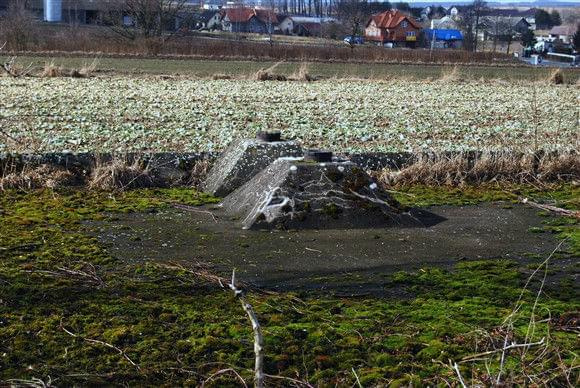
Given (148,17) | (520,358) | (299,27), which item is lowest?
(520,358)

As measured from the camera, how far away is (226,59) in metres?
39.4

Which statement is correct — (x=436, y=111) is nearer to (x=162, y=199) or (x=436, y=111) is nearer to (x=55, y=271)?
(x=162, y=199)

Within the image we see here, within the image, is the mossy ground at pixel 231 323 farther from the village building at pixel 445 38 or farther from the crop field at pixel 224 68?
the village building at pixel 445 38

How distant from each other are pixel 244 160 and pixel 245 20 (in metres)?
100

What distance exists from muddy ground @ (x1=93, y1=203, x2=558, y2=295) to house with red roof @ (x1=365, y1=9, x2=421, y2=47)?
298ft

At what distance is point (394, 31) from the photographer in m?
97.7

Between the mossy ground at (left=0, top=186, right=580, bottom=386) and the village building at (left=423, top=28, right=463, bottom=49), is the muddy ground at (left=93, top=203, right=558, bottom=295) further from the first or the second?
the village building at (left=423, top=28, right=463, bottom=49)

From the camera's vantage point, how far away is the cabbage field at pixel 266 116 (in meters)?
10.5

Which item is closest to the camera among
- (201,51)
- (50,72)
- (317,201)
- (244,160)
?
(317,201)

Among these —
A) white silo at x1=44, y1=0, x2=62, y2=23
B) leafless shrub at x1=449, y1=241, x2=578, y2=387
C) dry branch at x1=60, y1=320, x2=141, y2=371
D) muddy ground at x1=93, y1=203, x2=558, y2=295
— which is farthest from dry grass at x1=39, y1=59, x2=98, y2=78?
white silo at x1=44, y1=0, x2=62, y2=23

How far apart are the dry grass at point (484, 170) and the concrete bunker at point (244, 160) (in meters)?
1.12

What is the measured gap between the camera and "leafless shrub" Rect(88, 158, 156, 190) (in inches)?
330

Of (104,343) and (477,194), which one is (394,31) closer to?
(477,194)


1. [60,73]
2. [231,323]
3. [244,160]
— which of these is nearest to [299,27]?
[60,73]
